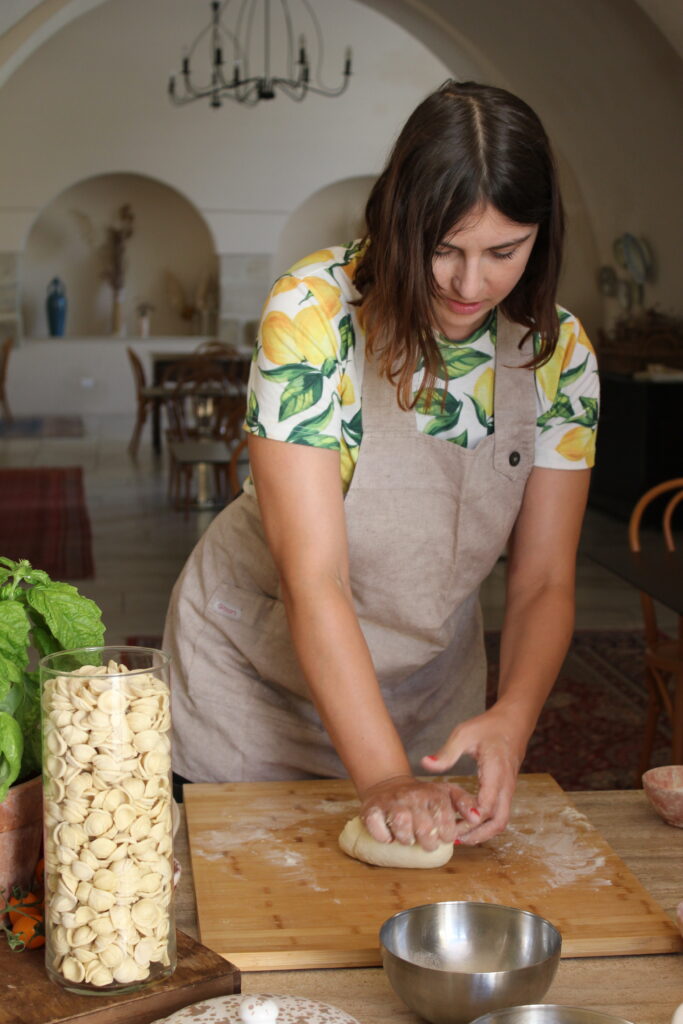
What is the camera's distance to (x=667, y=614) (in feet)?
19.1

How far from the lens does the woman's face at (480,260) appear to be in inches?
51.8

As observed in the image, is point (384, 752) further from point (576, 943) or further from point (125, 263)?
point (125, 263)

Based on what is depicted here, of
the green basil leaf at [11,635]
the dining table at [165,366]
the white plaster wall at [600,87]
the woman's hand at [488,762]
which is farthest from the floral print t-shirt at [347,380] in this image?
the dining table at [165,366]

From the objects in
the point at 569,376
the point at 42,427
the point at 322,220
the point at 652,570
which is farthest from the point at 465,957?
the point at 322,220

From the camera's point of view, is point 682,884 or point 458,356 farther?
point 458,356

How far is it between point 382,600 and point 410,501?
0.14 meters

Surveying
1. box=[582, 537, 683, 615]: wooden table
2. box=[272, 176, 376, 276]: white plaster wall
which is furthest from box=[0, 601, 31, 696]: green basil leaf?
box=[272, 176, 376, 276]: white plaster wall

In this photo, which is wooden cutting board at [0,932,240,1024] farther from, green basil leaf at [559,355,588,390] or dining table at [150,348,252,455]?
dining table at [150,348,252,455]

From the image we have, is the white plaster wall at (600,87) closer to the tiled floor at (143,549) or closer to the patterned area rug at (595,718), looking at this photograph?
the tiled floor at (143,549)

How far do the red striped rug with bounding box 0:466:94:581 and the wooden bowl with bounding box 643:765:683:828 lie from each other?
4978 millimetres

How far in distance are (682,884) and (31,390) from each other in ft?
41.7

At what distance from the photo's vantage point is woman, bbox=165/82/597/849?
1.31 meters

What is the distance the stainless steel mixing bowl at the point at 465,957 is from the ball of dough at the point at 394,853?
0.72 feet

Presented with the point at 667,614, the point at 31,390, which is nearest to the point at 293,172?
the point at 31,390
